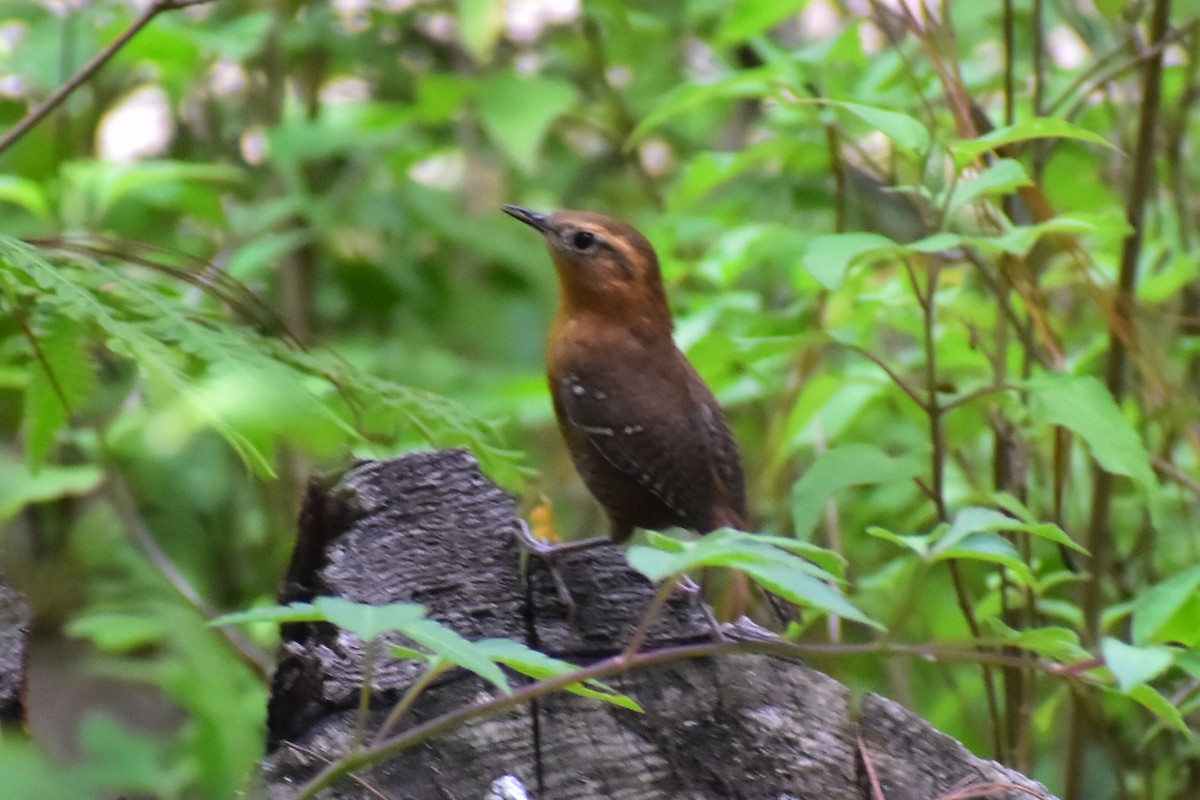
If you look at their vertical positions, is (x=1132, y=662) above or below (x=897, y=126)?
below

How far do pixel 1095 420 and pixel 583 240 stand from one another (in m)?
1.12

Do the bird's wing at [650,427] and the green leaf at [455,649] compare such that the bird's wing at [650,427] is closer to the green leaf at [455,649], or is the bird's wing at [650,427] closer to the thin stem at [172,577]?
the thin stem at [172,577]

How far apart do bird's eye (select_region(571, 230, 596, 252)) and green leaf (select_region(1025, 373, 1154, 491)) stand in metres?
0.98

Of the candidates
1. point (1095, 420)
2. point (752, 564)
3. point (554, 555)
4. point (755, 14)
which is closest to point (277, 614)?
point (752, 564)

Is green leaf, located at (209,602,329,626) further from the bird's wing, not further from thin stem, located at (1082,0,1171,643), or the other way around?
thin stem, located at (1082,0,1171,643)

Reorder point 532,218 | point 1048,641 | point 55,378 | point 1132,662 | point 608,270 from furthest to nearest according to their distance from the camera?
point 532,218
point 608,270
point 55,378
point 1048,641
point 1132,662

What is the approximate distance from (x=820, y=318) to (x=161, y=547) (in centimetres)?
217

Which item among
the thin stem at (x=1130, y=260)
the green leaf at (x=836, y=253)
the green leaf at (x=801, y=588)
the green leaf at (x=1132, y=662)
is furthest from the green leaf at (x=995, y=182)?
the green leaf at (x=801, y=588)

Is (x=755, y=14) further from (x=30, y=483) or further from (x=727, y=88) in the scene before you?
(x=30, y=483)

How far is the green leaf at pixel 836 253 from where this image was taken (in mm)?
1565

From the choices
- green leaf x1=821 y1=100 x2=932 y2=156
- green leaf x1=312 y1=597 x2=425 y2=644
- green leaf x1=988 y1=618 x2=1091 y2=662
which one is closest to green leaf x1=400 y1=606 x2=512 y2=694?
green leaf x1=312 y1=597 x2=425 y2=644

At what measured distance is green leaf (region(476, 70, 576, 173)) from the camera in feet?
10.3

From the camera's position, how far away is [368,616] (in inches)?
40.1

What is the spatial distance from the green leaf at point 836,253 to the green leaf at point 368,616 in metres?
0.72
